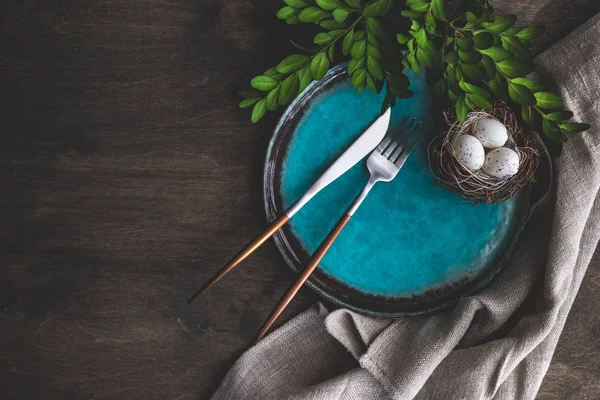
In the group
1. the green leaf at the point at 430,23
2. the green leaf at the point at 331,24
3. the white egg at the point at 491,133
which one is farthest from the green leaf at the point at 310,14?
the white egg at the point at 491,133

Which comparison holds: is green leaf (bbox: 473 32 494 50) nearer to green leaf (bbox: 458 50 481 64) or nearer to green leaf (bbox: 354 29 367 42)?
green leaf (bbox: 458 50 481 64)

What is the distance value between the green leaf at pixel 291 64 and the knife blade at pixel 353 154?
12cm

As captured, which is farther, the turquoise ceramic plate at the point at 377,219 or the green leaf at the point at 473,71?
the turquoise ceramic plate at the point at 377,219

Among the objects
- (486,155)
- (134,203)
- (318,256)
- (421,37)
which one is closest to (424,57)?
(421,37)

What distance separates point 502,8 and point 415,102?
16 centimetres

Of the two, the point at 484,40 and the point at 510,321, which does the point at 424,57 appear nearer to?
the point at 484,40

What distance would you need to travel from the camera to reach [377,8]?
1.87ft

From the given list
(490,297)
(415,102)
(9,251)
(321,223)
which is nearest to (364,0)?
(415,102)

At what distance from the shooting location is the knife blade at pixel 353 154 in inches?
26.0

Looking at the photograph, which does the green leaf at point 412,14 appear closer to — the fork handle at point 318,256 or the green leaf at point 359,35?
the green leaf at point 359,35

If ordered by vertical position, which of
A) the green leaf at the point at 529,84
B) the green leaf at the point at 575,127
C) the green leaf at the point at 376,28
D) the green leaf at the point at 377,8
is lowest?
the green leaf at the point at 575,127

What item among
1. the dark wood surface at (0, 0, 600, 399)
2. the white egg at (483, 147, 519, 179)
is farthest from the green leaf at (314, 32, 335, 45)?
the white egg at (483, 147, 519, 179)

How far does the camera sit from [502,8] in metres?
0.68

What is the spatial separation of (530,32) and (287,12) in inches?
10.2
